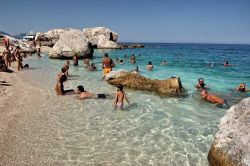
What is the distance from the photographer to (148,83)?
1565 cm

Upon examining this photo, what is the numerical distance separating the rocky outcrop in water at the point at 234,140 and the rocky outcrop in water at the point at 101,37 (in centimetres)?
6002

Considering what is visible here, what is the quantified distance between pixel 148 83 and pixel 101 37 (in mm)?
54267

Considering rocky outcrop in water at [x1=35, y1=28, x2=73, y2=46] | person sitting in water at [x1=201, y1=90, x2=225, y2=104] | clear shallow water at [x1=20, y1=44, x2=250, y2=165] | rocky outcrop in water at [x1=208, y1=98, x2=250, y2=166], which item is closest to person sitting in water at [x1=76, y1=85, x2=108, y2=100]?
clear shallow water at [x1=20, y1=44, x2=250, y2=165]

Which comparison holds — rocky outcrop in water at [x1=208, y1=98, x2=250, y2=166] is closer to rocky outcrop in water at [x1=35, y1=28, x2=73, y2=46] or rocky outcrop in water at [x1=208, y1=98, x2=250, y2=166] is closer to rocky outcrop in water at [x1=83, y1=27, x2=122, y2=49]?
rocky outcrop in water at [x1=83, y1=27, x2=122, y2=49]

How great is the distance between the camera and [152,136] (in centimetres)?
898

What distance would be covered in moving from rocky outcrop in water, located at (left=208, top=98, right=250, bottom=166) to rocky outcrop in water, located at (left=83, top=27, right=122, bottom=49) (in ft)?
197

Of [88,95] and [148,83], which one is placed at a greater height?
[148,83]

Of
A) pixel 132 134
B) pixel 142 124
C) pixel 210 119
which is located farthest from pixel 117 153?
pixel 210 119

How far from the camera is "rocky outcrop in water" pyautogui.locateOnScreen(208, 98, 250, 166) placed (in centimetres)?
587

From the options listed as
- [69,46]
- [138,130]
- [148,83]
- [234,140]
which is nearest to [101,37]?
[69,46]

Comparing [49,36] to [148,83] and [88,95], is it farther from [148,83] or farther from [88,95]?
[88,95]

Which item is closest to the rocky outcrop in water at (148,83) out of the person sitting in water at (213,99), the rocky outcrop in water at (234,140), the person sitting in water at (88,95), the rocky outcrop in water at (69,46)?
the person sitting in water at (213,99)

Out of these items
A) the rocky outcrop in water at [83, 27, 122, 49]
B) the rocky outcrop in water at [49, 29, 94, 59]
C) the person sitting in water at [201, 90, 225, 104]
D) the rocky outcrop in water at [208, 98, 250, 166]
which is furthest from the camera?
the rocky outcrop in water at [83, 27, 122, 49]

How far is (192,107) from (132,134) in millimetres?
4731
